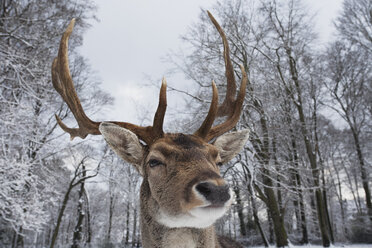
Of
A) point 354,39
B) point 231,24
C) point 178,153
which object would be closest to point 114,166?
point 231,24

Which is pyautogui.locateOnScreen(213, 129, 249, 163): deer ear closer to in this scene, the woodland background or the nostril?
the nostril

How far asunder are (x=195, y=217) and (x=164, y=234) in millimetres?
464

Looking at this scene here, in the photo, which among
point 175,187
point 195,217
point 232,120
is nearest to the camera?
point 195,217

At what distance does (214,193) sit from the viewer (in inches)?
67.4

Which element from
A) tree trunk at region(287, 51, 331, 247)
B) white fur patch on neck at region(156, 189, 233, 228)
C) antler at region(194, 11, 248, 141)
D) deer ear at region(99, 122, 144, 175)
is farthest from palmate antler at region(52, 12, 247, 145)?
tree trunk at region(287, 51, 331, 247)

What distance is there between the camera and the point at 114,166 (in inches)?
674

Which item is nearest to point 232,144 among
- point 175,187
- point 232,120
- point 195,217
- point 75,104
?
point 232,120

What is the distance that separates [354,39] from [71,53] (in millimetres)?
16568

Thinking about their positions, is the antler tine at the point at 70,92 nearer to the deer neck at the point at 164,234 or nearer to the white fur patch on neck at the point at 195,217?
the deer neck at the point at 164,234

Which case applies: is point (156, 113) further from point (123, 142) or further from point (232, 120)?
point (232, 120)

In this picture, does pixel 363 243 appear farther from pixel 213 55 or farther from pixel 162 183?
pixel 162 183

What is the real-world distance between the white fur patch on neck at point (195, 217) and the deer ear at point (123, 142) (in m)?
0.78

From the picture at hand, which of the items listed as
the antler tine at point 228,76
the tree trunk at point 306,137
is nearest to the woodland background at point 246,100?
the tree trunk at point 306,137

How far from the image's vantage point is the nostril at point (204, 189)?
1.73 metres
